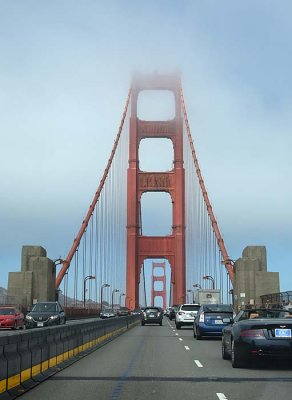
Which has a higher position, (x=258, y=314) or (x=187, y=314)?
(x=258, y=314)

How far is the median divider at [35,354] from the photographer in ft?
31.2

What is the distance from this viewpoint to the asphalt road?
9.55m

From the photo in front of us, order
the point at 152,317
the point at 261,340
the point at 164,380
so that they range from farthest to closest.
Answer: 1. the point at 152,317
2. the point at 261,340
3. the point at 164,380

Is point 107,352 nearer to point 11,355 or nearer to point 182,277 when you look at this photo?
point 11,355

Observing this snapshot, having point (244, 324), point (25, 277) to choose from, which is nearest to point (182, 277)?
point (25, 277)

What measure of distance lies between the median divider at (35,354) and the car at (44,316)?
990cm

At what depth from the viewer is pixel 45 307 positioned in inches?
1217

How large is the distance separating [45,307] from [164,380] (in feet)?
66.7

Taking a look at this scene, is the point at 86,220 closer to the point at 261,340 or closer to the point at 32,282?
the point at 32,282

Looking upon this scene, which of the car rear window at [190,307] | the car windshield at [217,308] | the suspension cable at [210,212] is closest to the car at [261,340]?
the car windshield at [217,308]

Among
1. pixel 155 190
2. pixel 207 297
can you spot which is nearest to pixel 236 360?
pixel 207 297

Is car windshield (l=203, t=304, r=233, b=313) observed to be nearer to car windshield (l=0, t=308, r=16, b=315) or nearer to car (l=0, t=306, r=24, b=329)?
car (l=0, t=306, r=24, b=329)

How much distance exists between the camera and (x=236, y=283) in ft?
196

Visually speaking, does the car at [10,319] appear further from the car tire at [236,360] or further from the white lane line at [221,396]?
the white lane line at [221,396]
